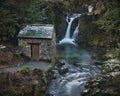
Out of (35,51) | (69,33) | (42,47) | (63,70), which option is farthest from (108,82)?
(69,33)

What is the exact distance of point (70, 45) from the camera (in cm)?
3862

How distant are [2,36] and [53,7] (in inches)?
474

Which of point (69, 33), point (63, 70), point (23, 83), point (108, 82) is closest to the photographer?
point (108, 82)

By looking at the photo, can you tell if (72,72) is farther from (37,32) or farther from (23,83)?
(23,83)

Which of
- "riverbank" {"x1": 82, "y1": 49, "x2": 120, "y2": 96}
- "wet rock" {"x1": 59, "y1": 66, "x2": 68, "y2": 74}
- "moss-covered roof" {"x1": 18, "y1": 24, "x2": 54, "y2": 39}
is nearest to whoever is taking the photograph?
"riverbank" {"x1": 82, "y1": 49, "x2": 120, "y2": 96}

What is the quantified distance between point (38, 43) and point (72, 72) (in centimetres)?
414

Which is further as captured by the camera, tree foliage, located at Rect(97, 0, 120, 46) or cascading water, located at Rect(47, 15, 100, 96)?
cascading water, located at Rect(47, 15, 100, 96)

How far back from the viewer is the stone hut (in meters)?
26.3

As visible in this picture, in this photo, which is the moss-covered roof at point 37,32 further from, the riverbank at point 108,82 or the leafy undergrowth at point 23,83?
the riverbank at point 108,82

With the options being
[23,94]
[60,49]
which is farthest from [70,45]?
[23,94]

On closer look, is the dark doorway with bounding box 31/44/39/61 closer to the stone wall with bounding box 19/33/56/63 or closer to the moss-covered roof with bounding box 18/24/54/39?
the stone wall with bounding box 19/33/56/63

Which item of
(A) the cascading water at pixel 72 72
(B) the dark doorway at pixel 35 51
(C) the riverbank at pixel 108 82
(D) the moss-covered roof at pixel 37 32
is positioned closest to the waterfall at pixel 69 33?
(A) the cascading water at pixel 72 72

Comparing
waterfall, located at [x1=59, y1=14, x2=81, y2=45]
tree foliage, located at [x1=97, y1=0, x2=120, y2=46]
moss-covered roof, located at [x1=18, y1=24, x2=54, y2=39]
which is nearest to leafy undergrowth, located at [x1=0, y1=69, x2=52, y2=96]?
moss-covered roof, located at [x1=18, y1=24, x2=54, y2=39]

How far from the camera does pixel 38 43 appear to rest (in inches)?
1047
